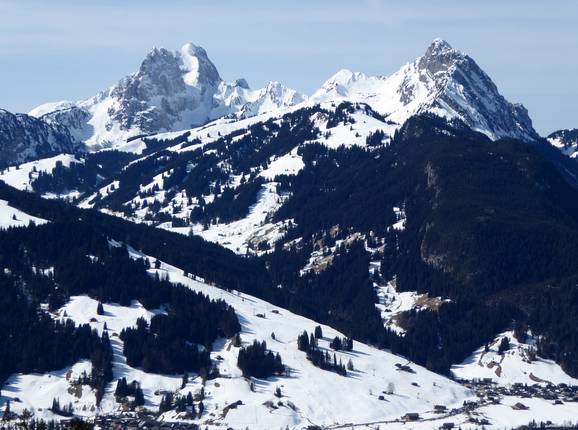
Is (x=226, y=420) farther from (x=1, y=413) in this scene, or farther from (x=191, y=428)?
(x=1, y=413)

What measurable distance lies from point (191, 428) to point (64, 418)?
62.9 feet

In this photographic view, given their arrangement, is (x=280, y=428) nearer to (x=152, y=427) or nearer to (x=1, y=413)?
(x=152, y=427)

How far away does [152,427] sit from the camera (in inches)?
7608

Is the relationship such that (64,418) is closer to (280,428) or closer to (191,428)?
(191,428)

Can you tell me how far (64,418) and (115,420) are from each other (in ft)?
25.5

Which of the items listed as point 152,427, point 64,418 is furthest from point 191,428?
point 64,418

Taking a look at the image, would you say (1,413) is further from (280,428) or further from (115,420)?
(280,428)

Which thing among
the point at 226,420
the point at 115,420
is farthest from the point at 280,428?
the point at 115,420

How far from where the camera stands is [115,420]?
640 feet

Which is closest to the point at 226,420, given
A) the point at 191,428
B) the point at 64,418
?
the point at 191,428

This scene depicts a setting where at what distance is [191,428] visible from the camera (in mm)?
194375

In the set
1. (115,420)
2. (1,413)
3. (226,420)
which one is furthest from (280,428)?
(1,413)

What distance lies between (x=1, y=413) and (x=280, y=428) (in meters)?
41.7

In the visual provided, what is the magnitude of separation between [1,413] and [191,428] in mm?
27950
